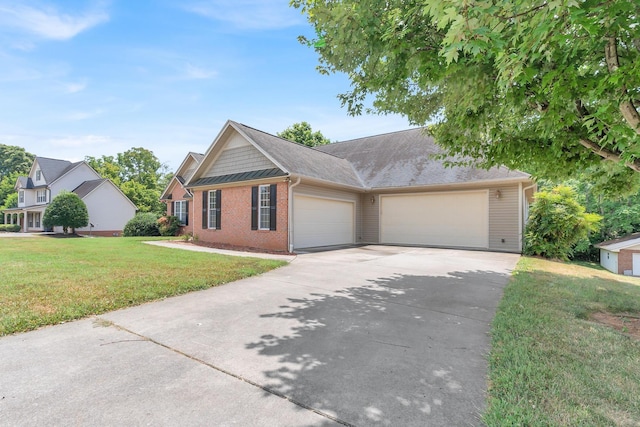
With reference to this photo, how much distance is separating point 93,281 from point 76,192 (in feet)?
98.7

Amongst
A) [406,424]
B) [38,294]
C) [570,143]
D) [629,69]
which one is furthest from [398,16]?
[38,294]

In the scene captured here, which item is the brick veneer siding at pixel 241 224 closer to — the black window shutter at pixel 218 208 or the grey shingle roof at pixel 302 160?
the black window shutter at pixel 218 208

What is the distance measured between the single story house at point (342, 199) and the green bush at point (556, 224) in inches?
23.8

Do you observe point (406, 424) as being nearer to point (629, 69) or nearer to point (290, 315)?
point (290, 315)

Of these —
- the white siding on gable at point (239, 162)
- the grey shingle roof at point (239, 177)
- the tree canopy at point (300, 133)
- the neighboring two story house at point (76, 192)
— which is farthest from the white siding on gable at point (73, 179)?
the white siding on gable at point (239, 162)

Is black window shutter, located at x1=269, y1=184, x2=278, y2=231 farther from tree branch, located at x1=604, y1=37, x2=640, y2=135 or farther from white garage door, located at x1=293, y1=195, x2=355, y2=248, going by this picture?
tree branch, located at x1=604, y1=37, x2=640, y2=135

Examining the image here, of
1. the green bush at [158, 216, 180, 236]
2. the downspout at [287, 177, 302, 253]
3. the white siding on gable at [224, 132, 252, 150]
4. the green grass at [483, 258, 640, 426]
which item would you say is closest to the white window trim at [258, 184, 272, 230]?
the downspout at [287, 177, 302, 253]

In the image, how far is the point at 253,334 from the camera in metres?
3.79

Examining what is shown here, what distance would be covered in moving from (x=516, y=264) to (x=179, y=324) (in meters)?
9.88

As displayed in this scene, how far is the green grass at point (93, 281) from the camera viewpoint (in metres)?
4.36

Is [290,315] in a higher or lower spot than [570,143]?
lower

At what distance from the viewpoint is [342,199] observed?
14828 millimetres

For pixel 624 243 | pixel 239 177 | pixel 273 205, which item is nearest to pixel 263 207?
pixel 273 205

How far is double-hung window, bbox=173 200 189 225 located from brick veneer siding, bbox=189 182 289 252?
20.3ft
